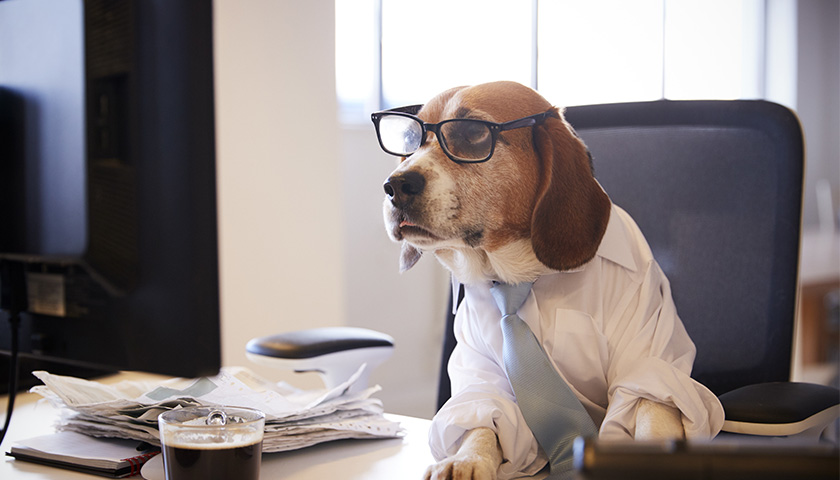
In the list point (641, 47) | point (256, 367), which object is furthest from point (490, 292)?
point (641, 47)

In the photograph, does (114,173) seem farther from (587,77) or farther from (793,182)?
(587,77)

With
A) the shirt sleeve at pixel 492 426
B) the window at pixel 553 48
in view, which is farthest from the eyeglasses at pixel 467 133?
the window at pixel 553 48

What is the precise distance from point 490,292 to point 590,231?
16cm

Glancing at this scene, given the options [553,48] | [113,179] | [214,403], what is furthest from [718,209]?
[553,48]

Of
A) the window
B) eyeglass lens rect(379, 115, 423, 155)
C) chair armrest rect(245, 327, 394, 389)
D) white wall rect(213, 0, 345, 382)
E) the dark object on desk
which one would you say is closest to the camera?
the dark object on desk

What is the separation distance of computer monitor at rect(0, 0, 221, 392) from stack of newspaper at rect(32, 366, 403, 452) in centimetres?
20

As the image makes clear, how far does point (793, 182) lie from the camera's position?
114 centimetres

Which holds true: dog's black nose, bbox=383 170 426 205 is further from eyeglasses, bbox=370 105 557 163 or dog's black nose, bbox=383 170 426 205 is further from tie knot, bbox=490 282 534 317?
tie knot, bbox=490 282 534 317

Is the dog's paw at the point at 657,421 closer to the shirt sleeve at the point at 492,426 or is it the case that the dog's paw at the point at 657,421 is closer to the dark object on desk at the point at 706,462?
the shirt sleeve at the point at 492,426

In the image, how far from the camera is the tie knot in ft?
2.99

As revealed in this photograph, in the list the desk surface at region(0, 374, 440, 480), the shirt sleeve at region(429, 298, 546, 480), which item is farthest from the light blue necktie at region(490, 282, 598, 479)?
the desk surface at region(0, 374, 440, 480)

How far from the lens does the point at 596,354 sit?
2.92 ft

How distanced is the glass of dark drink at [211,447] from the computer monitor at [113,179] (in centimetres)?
11

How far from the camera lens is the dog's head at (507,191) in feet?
2.97
